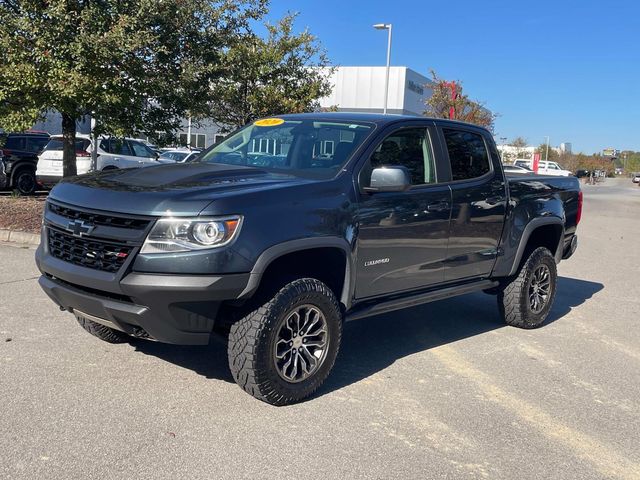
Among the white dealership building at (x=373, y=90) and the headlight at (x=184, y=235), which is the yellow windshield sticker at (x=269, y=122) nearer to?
the headlight at (x=184, y=235)

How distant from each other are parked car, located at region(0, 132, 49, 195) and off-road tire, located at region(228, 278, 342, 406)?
44.2 feet

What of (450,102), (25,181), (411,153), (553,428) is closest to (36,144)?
(25,181)

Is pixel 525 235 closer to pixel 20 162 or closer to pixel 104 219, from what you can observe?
pixel 104 219

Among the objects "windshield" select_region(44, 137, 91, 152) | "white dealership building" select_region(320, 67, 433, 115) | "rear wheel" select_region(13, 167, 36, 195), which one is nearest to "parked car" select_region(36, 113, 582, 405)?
"windshield" select_region(44, 137, 91, 152)

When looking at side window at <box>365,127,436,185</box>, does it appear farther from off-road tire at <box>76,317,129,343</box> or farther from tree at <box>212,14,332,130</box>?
tree at <box>212,14,332,130</box>

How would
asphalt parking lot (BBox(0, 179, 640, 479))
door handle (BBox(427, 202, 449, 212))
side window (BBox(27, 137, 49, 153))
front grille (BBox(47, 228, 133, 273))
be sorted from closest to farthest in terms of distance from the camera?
asphalt parking lot (BBox(0, 179, 640, 479)) < front grille (BBox(47, 228, 133, 273)) < door handle (BBox(427, 202, 449, 212)) < side window (BBox(27, 137, 49, 153))

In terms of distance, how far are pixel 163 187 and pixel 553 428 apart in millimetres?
2837

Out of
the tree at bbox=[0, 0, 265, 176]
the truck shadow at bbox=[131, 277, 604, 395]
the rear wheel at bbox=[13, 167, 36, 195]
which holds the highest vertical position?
the tree at bbox=[0, 0, 265, 176]

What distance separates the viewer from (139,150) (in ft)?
57.7

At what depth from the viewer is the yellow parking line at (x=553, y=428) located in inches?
142

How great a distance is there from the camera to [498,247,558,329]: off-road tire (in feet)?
20.4

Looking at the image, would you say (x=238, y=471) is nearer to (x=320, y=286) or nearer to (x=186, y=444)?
(x=186, y=444)

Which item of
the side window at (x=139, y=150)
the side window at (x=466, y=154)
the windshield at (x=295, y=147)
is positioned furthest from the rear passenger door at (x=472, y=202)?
the side window at (x=139, y=150)

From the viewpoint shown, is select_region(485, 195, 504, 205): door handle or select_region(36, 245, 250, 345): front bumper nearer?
select_region(36, 245, 250, 345): front bumper
